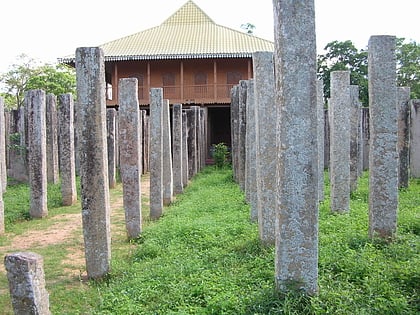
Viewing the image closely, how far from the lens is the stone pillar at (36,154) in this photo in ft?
33.4

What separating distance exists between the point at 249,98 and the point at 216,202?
3.21m

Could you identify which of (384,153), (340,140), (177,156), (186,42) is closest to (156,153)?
(177,156)

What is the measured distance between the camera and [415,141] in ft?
45.1

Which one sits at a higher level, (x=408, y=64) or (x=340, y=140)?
(x=408, y=64)

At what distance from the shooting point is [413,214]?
25.8 feet

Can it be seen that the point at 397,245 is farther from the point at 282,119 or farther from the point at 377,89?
the point at 282,119

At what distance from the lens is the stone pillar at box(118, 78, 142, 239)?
7660 millimetres

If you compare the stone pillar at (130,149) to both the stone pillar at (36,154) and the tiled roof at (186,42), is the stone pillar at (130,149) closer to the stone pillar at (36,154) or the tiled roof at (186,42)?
the stone pillar at (36,154)

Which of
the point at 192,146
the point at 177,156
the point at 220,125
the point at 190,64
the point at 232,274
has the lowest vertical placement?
the point at 232,274

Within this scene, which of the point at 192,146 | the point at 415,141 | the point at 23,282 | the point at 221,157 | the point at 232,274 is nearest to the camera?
the point at 23,282

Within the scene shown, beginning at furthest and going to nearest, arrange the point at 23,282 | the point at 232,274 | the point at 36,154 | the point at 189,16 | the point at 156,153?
the point at 189,16, the point at 36,154, the point at 156,153, the point at 232,274, the point at 23,282

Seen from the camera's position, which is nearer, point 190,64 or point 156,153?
point 156,153

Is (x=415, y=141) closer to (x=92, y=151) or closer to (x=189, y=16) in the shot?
(x=92, y=151)

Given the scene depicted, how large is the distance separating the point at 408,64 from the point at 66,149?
89.0ft
